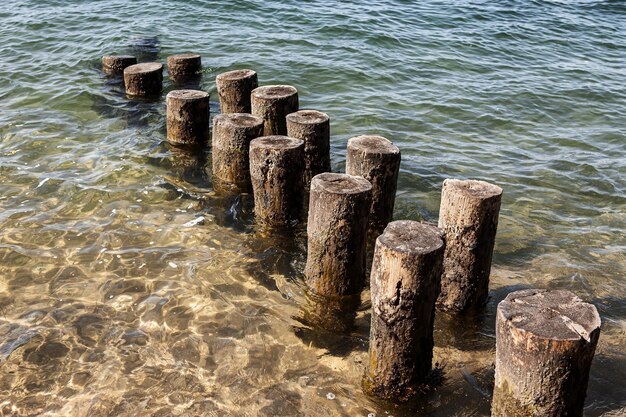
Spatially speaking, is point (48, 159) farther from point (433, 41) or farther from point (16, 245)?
point (433, 41)

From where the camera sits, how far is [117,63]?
43.0 feet

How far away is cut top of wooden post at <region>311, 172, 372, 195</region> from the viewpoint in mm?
5508

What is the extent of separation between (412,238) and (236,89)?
5663 mm

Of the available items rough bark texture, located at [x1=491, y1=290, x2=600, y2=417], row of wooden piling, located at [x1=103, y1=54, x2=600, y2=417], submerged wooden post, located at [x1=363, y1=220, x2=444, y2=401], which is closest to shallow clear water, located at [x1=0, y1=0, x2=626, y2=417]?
submerged wooden post, located at [x1=363, y1=220, x2=444, y2=401]

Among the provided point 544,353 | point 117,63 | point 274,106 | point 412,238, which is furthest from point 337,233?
point 117,63

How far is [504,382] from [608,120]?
992 cm

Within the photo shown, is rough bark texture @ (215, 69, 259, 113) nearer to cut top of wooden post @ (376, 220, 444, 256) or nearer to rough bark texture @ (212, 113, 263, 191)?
rough bark texture @ (212, 113, 263, 191)

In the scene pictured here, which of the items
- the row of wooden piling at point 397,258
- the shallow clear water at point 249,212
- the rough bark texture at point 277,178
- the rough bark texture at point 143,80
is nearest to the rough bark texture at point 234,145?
the row of wooden piling at point 397,258

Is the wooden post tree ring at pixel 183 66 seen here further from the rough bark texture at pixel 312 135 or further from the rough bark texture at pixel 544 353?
the rough bark texture at pixel 544 353

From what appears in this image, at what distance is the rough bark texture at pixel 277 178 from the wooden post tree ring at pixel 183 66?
6505 millimetres

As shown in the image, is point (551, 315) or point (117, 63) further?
point (117, 63)

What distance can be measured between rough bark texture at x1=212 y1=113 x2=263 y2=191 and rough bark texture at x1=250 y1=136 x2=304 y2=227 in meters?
0.68

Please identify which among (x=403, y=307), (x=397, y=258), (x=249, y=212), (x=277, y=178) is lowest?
(x=249, y=212)

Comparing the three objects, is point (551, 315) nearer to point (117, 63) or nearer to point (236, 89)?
point (236, 89)
